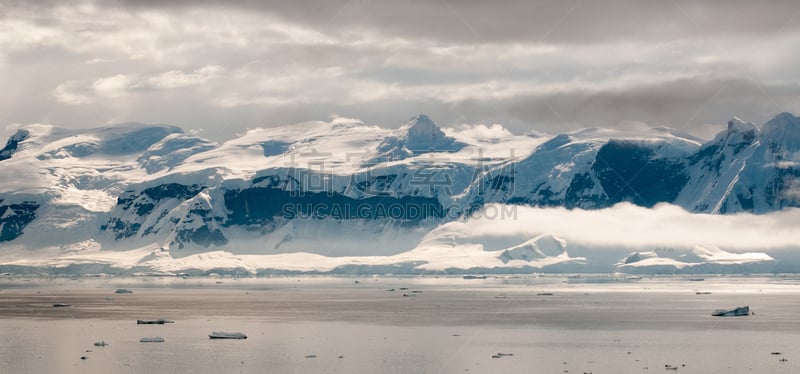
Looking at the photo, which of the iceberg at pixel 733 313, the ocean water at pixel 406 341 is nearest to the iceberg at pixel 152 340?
the ocean water at pixel 406 341

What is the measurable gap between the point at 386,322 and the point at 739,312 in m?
50.9

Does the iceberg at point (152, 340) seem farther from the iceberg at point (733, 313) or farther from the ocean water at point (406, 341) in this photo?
the iceberg at point (733, 313)

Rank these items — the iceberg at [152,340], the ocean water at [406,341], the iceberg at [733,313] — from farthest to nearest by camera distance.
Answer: the iceberg at [733,313] < the iceberg at [152,340] < the ocean water at [406,341]

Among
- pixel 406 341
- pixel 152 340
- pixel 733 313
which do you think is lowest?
pixel 406 341

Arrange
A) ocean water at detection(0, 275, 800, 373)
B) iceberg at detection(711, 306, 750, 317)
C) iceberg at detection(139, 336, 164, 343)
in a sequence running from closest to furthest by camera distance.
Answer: ocean water at detection(0, 275, 800, 373)
iceberg at detection(139, 336, 164, 343)
iceberg at detection(711, 306, 750, 317)

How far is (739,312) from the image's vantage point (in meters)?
171

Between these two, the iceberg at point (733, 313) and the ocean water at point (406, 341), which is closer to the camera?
the ocean water at point (406, 341)

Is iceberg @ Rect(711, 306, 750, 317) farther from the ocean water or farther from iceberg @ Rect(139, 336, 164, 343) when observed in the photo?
iceberg @ Rect(139, 336, 164, 343)

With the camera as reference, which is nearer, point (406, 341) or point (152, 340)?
point (152, 340)

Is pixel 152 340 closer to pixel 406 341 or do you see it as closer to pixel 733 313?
pixel 406 341

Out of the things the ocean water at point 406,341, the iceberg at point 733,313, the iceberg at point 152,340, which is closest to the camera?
the ocean water at point 406,341

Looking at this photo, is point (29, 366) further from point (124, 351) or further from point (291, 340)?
point (291, 340)

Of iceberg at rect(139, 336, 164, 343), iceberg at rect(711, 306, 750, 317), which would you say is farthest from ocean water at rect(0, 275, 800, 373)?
iceberg at rect(711, 306, 750, 317)

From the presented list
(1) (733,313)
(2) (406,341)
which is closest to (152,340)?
(2) (406,341)
